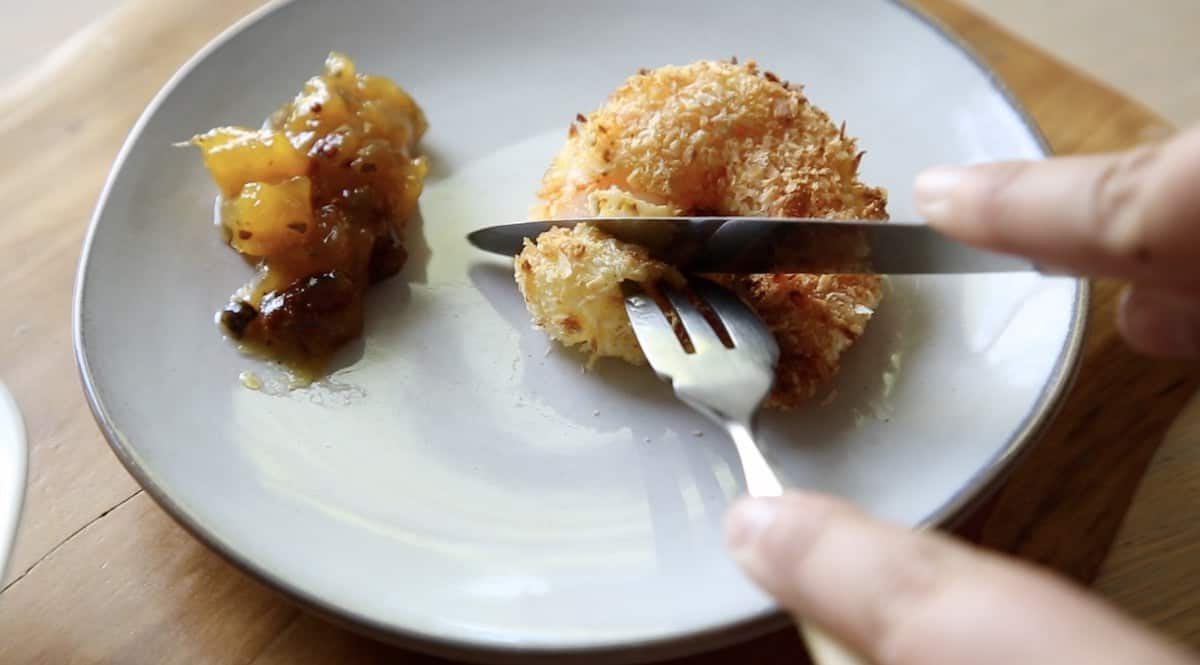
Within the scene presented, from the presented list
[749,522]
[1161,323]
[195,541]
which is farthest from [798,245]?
[195,541]

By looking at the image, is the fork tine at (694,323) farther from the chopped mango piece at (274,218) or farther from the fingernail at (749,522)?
the chopped mango piece at (274,218)

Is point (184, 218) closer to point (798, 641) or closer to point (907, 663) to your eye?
point (798, 641)

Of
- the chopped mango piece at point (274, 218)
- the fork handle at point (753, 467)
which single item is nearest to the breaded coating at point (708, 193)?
the fork handle at point (753, 467)

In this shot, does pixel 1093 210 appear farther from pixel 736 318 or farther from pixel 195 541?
pixel 195 541

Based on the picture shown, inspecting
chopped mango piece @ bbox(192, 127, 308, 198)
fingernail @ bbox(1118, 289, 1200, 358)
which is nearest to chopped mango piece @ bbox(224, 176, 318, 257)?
chopped mango piece @ bbox(192, 127, 308, 198)

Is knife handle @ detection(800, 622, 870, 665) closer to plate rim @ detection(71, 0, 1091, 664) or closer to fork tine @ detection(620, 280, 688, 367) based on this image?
plate rim @ detection(71, 0, 1091, 664)

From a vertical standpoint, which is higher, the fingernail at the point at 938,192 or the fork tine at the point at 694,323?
the fingernail at the point at 938,192

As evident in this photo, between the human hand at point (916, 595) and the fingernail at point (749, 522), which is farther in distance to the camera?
the fingernail at point (749, 522)
